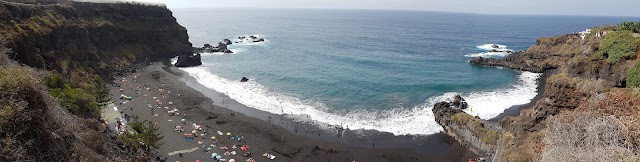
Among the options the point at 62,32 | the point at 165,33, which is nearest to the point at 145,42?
the point at 165,33

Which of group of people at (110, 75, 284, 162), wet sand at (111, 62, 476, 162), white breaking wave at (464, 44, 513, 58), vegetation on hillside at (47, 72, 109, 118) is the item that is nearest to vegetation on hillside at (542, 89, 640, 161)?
wet sand at (111, 62, 476, 162)

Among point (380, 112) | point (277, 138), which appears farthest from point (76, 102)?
point (380, 112)

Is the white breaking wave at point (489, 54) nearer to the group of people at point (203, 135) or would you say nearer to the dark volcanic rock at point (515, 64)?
the dark volcanic rock at point (515, 64)

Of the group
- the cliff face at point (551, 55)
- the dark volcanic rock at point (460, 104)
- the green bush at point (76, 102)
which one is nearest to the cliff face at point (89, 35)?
the green bush at point (76, 102)

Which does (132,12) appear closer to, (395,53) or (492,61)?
(395,53)

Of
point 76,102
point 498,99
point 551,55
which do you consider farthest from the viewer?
point 551,55

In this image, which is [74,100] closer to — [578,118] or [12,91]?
[12,91]
